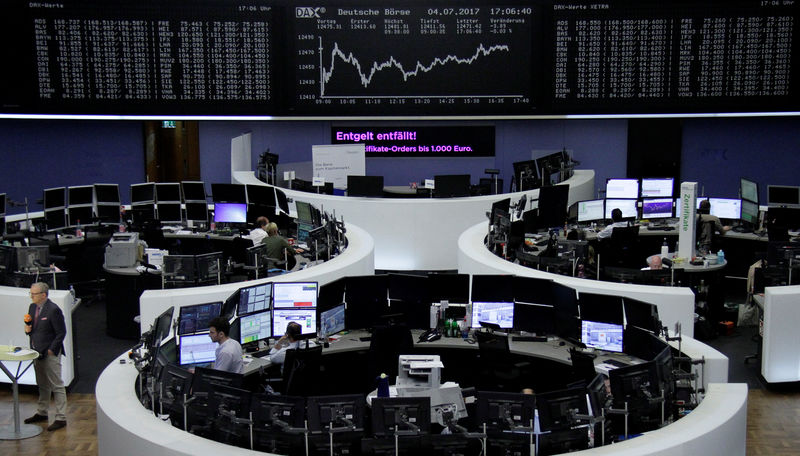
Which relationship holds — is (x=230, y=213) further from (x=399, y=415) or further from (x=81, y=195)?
(x=399, y=415)

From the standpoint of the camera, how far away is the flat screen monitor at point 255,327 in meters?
8.28

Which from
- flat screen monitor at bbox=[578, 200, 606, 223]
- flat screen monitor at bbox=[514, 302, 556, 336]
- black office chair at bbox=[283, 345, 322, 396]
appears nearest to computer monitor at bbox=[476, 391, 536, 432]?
black office chair at bbox=[283, 345, 322, 396]

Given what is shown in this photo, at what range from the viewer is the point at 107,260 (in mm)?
11008

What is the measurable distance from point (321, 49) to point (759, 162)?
8209 mm

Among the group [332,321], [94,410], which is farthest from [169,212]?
[332,321]

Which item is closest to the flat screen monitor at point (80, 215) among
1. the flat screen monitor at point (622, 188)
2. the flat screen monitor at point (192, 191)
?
the flat screen monitor at point (192, 191)

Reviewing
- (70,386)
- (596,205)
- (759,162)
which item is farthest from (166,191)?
(759,162)

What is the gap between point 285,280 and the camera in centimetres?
902

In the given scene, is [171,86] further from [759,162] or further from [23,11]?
[759,162]

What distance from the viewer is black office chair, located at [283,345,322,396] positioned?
7359 mm

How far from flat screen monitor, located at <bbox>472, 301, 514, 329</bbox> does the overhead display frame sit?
15.0ft

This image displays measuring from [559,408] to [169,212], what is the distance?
9.08 metres

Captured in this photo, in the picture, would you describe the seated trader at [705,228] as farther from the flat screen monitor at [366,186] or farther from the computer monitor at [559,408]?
the computer monitor at [559,408]

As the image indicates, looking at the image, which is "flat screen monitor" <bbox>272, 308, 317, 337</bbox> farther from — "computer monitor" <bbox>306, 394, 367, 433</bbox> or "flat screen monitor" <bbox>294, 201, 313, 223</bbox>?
"flat screen monitor" <bbox>294, 201, 313, 223</bbox>
